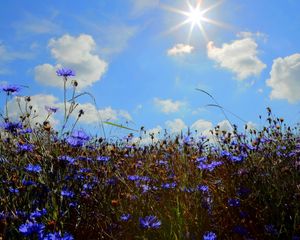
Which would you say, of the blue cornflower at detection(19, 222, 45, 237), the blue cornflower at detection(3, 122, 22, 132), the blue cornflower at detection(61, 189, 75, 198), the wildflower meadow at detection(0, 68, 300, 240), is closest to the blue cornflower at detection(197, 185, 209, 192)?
the wildflower meadow at detection(0, 68, 300, 240)

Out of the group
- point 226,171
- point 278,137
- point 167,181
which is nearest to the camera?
point 226,171

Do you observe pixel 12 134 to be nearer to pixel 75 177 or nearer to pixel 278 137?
pixel 75 177

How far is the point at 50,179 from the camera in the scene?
307 cm

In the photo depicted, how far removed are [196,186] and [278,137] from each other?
2108 mm

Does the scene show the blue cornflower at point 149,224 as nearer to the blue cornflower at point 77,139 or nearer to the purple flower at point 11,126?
the blue cornflower at point 77,139

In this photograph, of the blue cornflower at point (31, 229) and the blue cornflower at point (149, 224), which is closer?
the blue cornflower at point (31, 229)

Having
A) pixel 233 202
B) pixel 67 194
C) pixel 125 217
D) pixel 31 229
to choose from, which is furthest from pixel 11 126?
pixel 233 202

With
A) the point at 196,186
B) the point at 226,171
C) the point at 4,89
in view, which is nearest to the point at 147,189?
the point at 196,186

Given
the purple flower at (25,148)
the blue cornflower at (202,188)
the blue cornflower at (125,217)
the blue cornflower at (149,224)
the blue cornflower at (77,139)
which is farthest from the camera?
the blue cornflower at (77,139)

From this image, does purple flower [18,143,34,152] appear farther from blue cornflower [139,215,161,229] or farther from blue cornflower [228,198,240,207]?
blue cornflower [228,198,240,207]

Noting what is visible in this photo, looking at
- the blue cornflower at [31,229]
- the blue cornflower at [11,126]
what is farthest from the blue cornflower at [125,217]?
the blue cornflower at [11,126]

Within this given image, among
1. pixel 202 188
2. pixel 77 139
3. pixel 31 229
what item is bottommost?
pixel 31 229

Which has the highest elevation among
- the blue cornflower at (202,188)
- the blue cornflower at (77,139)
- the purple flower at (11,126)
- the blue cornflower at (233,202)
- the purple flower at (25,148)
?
the purple flower at (11,126)

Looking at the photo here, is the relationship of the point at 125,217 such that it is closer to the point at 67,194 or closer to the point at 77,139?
the point at 67,194
